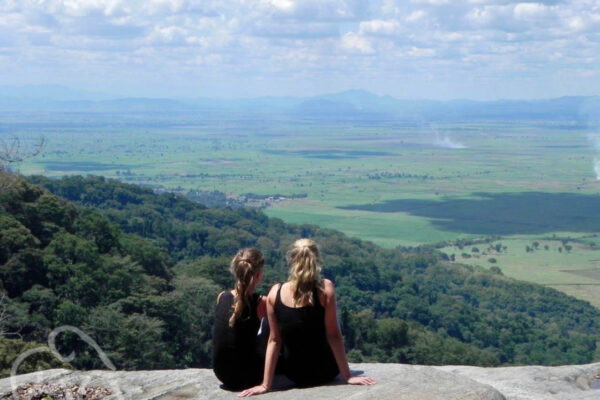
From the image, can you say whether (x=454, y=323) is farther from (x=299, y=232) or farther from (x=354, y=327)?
(x=299, y=232)

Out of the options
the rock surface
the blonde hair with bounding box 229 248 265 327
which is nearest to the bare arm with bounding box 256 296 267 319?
the blonde hair with bounding box 229 248 265 327

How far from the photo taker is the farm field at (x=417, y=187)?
80938 mm

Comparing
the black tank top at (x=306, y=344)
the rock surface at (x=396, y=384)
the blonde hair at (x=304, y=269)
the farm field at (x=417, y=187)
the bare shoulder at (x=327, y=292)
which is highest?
the blonde hair at (x=304, y=269)

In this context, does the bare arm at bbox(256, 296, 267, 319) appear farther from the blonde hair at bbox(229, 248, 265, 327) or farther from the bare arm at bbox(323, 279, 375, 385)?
the bare arm at bbox(323, 279, 375, 385)

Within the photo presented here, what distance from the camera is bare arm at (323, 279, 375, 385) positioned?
267 inches

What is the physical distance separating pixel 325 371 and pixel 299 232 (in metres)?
69.6

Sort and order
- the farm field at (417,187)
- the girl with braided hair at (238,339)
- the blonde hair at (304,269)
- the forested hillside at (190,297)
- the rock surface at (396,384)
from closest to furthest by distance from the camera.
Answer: the rock surface at (396,384)
the blonde hair at (304,269)
the girl with braided hair at (238,339)
the forested hillside at (190,297)
the farm field at (417,187)

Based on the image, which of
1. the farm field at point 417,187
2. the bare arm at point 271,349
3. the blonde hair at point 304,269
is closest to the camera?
the blonde hair at point 304,269

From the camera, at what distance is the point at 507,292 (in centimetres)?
5712

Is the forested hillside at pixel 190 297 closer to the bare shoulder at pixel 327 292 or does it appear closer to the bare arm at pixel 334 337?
the bare arm at pixel 334 337

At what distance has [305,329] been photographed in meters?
6.88

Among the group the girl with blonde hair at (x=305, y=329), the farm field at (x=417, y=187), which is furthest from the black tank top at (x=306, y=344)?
the farm field at (x=417, y=187)

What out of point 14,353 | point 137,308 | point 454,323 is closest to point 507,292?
point 454,323

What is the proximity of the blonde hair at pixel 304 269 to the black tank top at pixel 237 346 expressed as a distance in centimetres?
53
